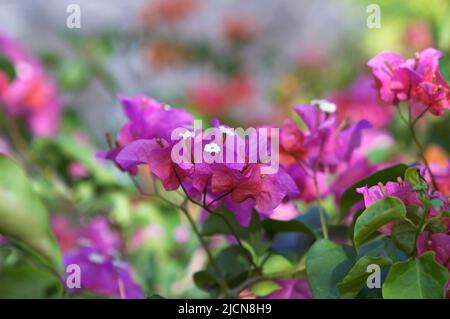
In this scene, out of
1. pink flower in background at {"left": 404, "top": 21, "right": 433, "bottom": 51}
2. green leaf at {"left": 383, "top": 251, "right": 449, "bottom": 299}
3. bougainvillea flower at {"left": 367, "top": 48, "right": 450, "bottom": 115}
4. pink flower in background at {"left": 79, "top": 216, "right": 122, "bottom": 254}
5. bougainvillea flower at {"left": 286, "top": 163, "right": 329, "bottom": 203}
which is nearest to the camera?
green leaf at {"left": 383, "top": 251, "right": 449, "bottom": 299}

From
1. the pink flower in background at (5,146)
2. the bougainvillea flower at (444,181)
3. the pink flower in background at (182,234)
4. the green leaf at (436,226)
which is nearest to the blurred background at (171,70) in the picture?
the pink flower in background at (182,234)

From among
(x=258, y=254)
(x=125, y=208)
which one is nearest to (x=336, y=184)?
(x=258, y=254)

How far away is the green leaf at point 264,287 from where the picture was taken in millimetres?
680

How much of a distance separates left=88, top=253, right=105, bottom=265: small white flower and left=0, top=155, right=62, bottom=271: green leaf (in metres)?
0.03

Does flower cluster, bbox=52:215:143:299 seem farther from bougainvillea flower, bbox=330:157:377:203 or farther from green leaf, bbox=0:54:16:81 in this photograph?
green leaf, bbox=0:54:16:81

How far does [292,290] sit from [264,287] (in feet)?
0.09

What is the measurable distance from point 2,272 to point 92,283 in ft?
0.31

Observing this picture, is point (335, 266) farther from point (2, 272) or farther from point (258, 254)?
point (2, 272)

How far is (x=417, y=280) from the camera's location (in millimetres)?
534

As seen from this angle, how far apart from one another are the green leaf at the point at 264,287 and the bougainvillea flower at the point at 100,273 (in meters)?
0.15

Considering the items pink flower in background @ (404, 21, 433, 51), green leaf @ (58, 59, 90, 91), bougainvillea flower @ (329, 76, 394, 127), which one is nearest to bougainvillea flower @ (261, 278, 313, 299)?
bougainvillea flower @ (329, 76, 394, 127)

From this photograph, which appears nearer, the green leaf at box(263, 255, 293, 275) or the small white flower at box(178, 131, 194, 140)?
the small white flower at box(178, 131, 194, 140)

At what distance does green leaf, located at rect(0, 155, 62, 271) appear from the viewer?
0.73 metres

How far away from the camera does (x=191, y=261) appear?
1.13m
